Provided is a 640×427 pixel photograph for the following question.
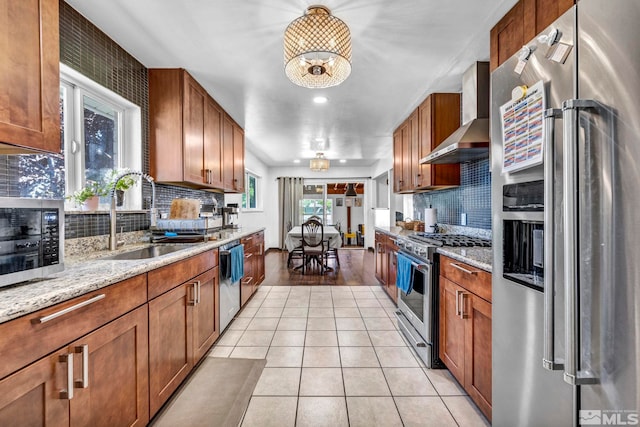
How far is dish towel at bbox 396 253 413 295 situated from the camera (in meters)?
2.41

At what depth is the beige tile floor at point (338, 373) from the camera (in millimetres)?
1614

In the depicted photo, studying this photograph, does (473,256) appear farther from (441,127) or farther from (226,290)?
(226,290)

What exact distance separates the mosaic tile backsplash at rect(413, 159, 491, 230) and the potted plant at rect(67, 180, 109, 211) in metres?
3.06

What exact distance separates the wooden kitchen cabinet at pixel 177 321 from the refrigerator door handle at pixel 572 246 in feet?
5.58

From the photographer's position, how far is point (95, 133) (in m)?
2.13

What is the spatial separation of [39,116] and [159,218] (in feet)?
5.24

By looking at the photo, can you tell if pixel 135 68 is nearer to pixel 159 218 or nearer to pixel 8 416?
pixel 159 218

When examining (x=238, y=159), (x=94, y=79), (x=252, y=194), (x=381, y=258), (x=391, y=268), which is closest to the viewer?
(x=94, y=79)

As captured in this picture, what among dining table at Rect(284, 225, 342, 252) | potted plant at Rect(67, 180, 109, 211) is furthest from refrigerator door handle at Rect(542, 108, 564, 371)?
dining table at Rect(284, 225, 342, 252)

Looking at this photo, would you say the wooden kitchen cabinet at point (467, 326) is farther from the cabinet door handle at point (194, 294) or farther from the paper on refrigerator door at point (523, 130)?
the cabinet door handle at point (194, 294)

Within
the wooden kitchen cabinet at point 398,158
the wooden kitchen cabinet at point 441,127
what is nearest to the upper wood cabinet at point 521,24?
the wooden kitchen cabinet at point 441,127

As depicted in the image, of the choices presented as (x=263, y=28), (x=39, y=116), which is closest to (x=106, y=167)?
(x=39, y=116)

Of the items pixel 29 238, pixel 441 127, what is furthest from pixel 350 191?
pixel 29 238

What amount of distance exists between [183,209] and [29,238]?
1757 millimetres
